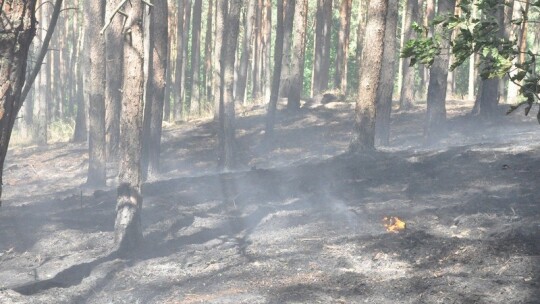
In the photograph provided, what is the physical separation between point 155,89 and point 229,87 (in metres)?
2.09

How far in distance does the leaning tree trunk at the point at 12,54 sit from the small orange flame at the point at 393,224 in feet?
24.0

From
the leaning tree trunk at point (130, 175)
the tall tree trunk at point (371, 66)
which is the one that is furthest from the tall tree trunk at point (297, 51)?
the leaning tree trunk at point (130, 175)

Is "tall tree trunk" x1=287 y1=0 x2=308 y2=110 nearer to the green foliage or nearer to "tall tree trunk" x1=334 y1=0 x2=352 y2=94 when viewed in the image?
"tall tree trunk" x1=334 y1=0 x2=352 y2=94

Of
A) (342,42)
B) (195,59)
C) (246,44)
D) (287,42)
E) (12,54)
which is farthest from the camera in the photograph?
(195,59)

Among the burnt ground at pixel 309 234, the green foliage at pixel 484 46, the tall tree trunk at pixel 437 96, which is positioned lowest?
the burnt ground at pixel 309 234

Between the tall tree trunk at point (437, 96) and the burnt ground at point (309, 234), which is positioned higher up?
the tall tree trunk at point (437, 96)

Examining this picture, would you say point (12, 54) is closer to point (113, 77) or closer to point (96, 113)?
point (96, 113)

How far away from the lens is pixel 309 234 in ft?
43.1

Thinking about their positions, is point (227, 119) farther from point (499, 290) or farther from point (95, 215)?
point (499, 290)

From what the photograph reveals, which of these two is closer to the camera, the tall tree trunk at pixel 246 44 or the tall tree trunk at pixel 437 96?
the tall tree trunk at pixel 437 96

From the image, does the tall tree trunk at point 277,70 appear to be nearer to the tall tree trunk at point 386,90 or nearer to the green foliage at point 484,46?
the tall tree trunk at point 386,90

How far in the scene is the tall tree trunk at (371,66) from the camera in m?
16.3

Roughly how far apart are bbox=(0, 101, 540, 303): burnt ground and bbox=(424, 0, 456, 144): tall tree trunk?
0.49 m

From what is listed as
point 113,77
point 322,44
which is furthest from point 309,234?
point 322,44
